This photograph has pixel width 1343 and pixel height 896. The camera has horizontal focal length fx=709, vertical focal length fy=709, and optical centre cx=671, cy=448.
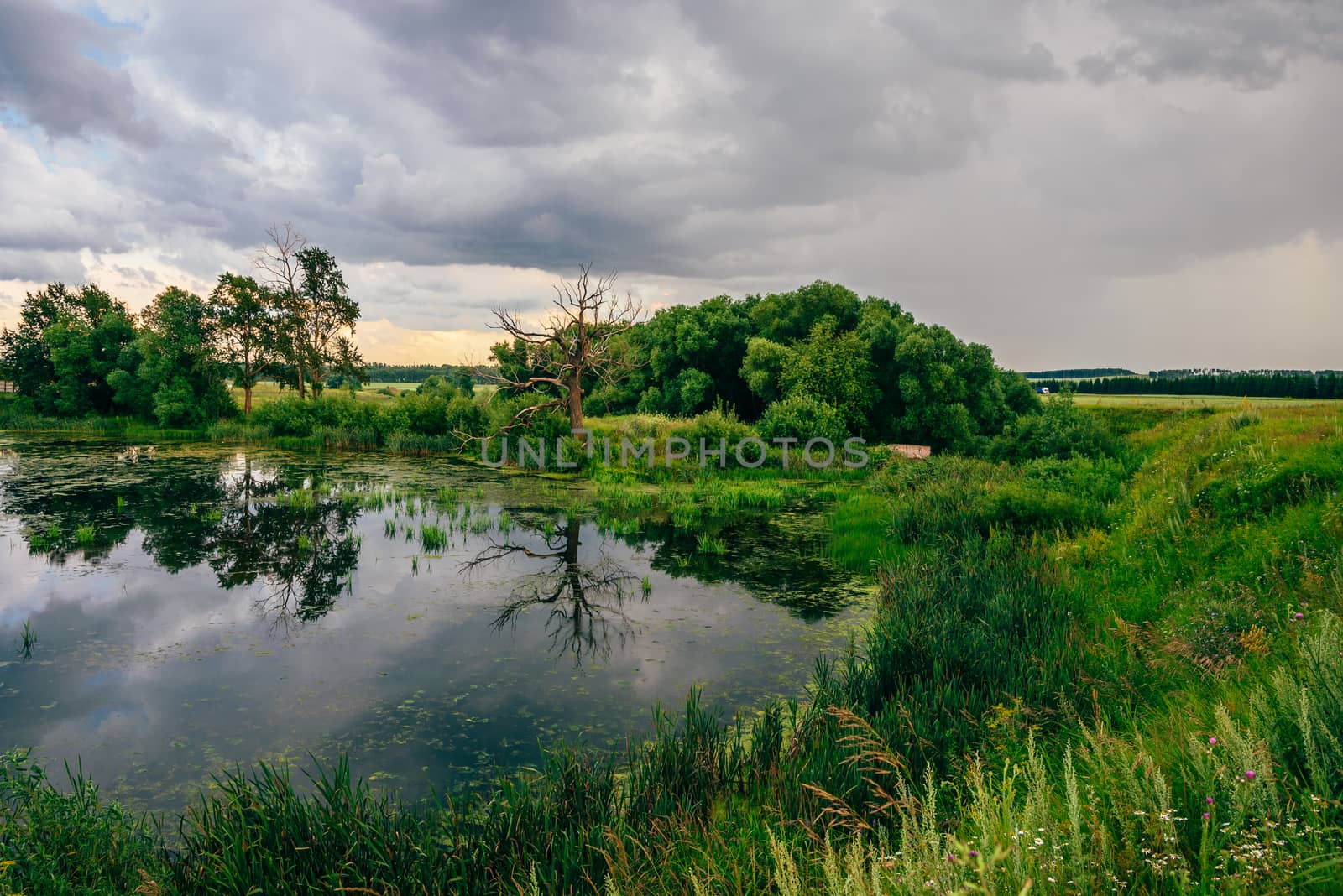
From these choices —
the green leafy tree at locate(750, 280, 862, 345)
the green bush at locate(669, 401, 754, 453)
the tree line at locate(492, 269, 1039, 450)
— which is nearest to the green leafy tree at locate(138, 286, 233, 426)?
the tree line at locate(492, 269, 1039, 450)

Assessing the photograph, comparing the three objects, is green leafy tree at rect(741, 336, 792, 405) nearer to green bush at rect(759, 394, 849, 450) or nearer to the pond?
green bush at rect(759, 394, 849, 450)

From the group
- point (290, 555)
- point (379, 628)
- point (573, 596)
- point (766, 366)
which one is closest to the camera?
point (379, 628)

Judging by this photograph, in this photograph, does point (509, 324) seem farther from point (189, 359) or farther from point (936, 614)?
point (189, 359)

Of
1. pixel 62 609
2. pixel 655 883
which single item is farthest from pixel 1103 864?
pixel 62 609

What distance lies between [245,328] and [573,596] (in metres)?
34.0

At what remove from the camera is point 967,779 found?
3895 millimetres

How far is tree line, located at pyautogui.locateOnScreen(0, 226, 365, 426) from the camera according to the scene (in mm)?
35844

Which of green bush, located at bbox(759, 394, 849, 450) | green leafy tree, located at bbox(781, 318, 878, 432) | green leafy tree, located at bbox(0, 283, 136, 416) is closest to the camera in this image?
green bush, located at bbox(759, 394, 849, 450)

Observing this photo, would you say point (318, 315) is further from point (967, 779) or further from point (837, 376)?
point (967, 779)

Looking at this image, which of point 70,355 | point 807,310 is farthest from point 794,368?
point 70,355

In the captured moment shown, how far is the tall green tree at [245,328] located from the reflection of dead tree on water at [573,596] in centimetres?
2950

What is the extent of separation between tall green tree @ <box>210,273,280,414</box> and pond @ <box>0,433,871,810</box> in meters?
21.0

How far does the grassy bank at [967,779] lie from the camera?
8.48 ft

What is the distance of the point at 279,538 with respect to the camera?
1374cm
